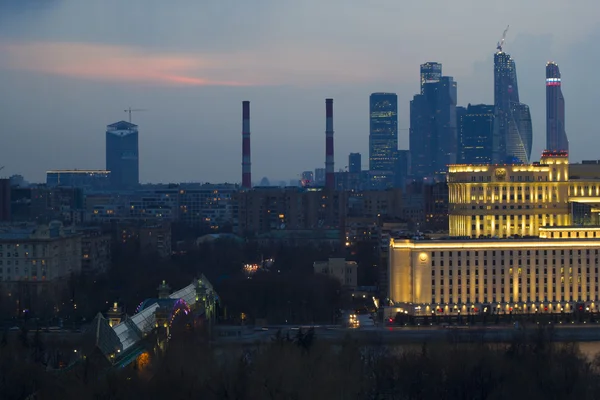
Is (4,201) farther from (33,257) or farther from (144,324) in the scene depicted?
(144,324)

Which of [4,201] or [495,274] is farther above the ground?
[4,201]

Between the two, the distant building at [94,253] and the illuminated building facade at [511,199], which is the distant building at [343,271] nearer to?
the illuminated building facade at [511,199]

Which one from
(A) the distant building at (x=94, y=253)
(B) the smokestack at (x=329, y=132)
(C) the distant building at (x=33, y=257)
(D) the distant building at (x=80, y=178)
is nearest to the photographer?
(C) the distant building at (x=33, y=257)

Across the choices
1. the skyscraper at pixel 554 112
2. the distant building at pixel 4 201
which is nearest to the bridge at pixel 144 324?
the distant building at pixel 4 201

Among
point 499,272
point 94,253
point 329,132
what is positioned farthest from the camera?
point 329,132

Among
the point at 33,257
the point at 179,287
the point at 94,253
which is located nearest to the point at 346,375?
the point at 179,287

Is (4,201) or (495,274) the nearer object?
(495,274)
